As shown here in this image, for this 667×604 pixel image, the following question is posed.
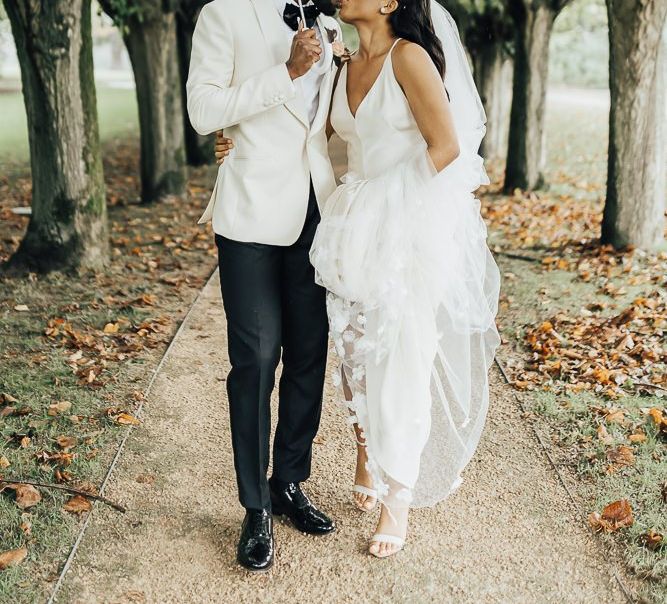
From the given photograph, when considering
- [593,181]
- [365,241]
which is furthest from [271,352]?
[593,181]

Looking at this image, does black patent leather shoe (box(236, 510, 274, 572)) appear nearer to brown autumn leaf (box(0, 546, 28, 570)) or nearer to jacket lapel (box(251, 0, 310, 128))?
brown autumn leaf (box(0, 546, 28, 570))

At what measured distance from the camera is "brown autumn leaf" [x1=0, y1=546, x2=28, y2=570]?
11.6 feet

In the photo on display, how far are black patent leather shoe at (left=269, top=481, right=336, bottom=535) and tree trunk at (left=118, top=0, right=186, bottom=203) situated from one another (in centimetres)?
853

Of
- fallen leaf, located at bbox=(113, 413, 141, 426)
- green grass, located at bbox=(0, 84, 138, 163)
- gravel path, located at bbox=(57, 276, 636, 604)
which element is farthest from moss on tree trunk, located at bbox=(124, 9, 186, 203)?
gravel path, located at bbox=(57, 276, 636, 604)

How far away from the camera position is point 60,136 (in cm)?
764

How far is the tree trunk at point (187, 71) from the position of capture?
14.2 m

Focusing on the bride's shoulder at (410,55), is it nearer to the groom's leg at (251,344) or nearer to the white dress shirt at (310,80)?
the white dress shirt at (310,80)

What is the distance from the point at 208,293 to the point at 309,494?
3.70 m

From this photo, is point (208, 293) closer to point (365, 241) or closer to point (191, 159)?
point (365, 241)

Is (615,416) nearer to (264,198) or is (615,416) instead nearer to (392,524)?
(392,524)

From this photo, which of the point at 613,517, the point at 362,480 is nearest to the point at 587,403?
the point at 613,517

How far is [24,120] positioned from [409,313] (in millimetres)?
23317

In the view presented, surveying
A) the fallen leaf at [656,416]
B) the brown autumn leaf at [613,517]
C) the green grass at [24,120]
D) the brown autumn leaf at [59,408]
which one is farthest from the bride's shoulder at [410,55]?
the green grass at [24,120]

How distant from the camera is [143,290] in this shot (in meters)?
7.56
